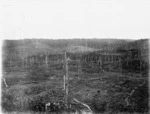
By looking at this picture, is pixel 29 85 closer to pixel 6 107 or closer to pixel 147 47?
pixel 6 107

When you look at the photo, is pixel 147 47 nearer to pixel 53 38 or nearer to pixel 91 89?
pixel 91 89
